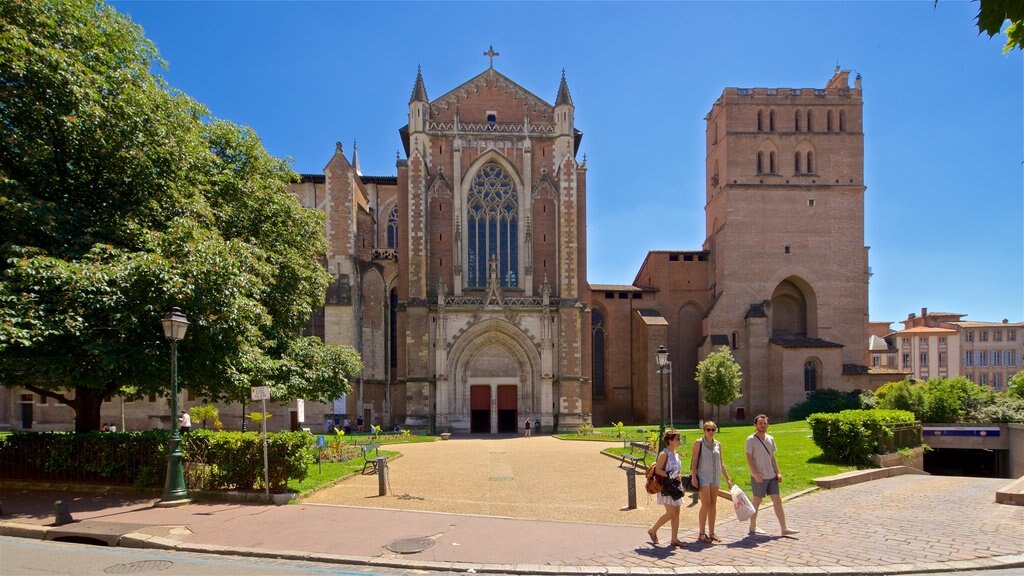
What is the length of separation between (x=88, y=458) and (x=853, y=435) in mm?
18871

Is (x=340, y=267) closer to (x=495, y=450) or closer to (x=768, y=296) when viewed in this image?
(x=495, y=450)

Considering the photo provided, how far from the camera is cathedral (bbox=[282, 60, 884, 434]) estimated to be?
35.3 metres

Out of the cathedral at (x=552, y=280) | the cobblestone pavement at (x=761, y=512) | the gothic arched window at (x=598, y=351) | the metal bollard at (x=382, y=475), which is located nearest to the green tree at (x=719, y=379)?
the cathedral at (x=552, y=280)

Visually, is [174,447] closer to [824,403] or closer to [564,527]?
[564,527]

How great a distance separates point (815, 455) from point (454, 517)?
40.6 feet

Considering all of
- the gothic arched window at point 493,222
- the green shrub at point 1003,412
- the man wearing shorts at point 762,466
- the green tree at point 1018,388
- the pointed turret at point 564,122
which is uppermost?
the pointed turret at point 564,122

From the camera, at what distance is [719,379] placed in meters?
33.9

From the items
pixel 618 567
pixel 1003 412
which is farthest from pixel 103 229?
pixel 1003 412

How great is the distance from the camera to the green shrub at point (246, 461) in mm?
12578

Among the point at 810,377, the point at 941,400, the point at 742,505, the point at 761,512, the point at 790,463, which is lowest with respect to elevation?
the point at 790,463

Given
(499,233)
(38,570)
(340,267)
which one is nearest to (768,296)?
(499,233)

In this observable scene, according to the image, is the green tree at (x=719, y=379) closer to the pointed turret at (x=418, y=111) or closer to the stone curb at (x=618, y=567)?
the pointed turret at (x=418, y=111)

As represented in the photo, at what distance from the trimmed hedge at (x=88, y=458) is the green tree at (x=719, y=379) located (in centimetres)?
2759

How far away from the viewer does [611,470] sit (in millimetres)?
17484
